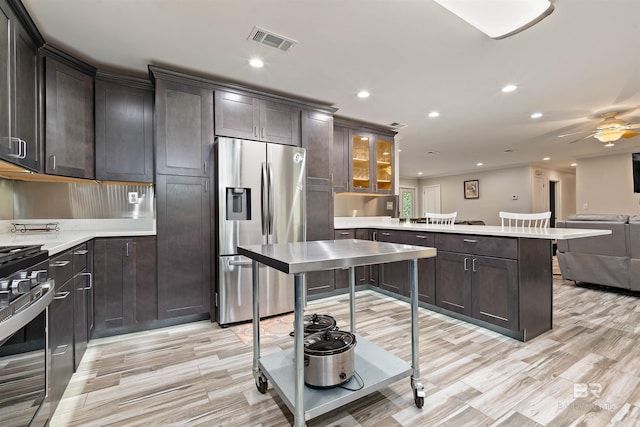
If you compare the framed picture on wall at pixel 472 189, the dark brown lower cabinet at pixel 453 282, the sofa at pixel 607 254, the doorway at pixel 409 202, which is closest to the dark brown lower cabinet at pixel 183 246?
the dark brown lower cabinet at pixel 453 282

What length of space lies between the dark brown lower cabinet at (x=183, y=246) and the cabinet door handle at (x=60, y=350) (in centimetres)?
95

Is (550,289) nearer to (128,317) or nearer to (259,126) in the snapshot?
(259,126)

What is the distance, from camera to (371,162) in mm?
4402

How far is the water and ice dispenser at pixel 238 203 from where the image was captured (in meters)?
2.84

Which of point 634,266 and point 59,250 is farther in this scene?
point 634,266

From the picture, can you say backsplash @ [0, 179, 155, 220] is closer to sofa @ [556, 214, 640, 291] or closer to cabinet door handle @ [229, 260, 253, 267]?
cabinet door handle @ [229, 260, 253, 267]

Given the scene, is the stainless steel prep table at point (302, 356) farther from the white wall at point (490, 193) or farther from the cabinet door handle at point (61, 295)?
the white wall at point (490, 193)

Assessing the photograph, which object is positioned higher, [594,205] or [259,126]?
[259,126]

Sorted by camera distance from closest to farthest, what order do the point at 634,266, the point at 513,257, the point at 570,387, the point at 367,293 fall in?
the point at 570,387, the point at 513,257, the point at 634,266, the point at 367,293

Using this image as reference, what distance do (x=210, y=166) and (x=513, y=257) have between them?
2.85 m

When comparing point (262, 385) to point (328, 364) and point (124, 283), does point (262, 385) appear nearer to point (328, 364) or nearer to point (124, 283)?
point (328, 364)

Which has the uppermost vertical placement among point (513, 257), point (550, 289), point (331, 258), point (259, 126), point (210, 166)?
point (259, 126)

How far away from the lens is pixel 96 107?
2631 millimetres

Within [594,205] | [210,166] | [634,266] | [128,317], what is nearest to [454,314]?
[634,266]
